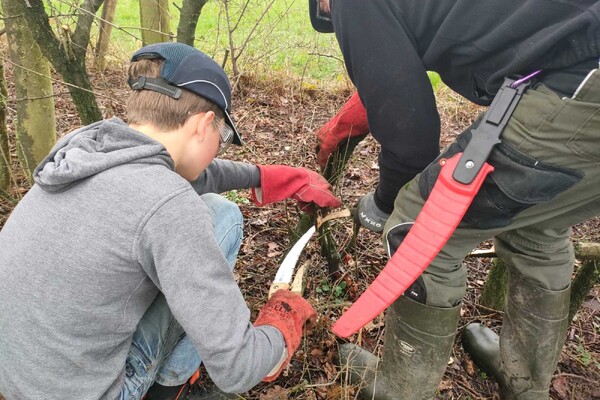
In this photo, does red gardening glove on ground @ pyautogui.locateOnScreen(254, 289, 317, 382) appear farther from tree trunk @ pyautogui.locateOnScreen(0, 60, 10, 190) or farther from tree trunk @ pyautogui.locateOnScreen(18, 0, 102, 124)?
tree trunk @ pyautogui.locateOnScreen(0, 60, 10, 190)

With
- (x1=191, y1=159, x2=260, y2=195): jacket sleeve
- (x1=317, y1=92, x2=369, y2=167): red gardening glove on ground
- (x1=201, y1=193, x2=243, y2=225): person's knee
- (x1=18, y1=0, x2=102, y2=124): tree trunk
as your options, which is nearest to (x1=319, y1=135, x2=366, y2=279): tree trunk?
(x1=317, y1=92, x2=369, y2=167): red gardening glove on ground

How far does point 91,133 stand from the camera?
137cm

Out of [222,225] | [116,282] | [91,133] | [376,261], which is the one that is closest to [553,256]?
[376,261]

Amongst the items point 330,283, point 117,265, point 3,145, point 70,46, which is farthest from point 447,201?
point 3,145

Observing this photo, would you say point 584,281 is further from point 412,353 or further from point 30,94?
point 30,94

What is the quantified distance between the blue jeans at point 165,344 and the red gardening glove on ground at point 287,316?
0.89ft

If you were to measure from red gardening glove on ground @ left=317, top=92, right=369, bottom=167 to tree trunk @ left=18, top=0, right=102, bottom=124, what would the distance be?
1133mm

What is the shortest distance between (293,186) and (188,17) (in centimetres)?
91

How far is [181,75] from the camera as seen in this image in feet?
4.83

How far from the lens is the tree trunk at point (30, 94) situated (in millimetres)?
2469

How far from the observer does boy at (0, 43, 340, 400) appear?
1187 mm

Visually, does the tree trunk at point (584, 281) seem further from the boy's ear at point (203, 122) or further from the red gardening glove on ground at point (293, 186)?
A: the boy's ear at point (203, 122)

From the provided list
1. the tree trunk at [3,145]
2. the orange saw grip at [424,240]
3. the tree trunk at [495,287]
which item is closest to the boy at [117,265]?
the orange saw grip at [424,240]

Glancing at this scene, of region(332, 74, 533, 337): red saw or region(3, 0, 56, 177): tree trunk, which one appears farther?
region(3, 0, 56, 177): tree trunk
